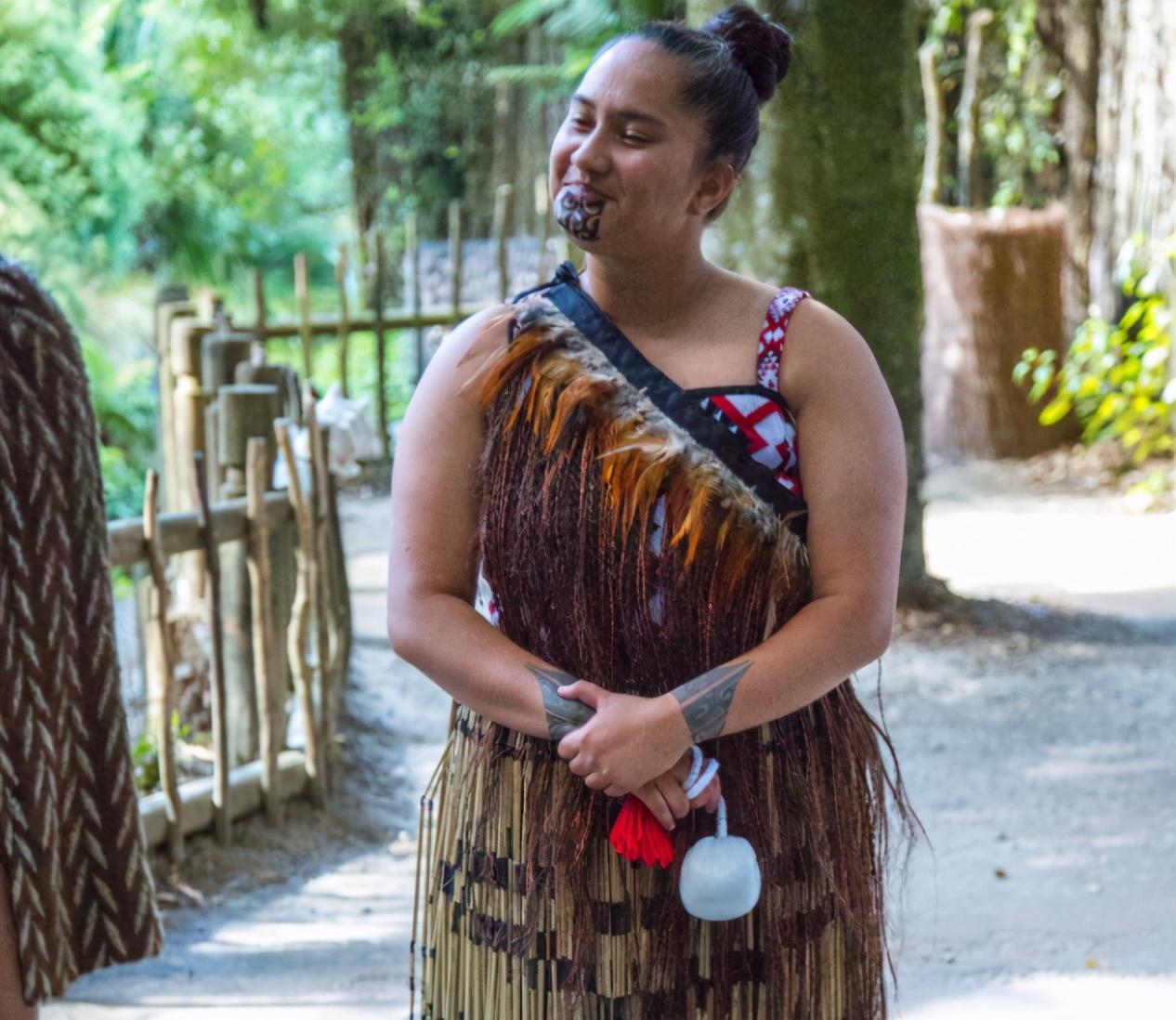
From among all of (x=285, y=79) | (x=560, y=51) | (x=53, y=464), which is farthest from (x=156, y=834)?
(x=285, y=79)

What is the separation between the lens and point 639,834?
1.50 metres

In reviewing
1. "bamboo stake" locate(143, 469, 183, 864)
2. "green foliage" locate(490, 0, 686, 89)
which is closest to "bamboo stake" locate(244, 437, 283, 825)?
"bamboo stake" locate(143, 469, 183, 864)

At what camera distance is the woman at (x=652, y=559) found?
1.50 meters

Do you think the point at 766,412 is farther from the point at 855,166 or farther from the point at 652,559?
the point at 855,166

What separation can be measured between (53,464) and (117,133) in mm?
13404

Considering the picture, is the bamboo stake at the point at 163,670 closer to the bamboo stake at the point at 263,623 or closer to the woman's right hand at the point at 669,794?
the bamboo stake at the point at 263,623

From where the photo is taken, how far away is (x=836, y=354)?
1.53 m

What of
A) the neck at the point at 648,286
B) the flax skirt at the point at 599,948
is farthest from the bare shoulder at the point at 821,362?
the flax skirt at the point at 599,948

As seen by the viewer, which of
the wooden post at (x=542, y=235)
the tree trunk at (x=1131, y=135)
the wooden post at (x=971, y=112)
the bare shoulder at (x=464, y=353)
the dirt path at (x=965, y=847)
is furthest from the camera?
the wooden post at (x=971, y=112)

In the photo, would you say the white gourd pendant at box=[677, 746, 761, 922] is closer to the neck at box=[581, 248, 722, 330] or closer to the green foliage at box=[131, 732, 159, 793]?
the neck at box=[581, 248, 722, 330]

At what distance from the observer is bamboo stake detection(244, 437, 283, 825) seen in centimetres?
377

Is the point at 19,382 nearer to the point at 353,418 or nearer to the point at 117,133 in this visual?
the point at 353,418

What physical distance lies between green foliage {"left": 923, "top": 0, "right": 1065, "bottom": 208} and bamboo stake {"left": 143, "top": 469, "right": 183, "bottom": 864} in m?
8.02

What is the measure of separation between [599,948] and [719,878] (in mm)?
181
